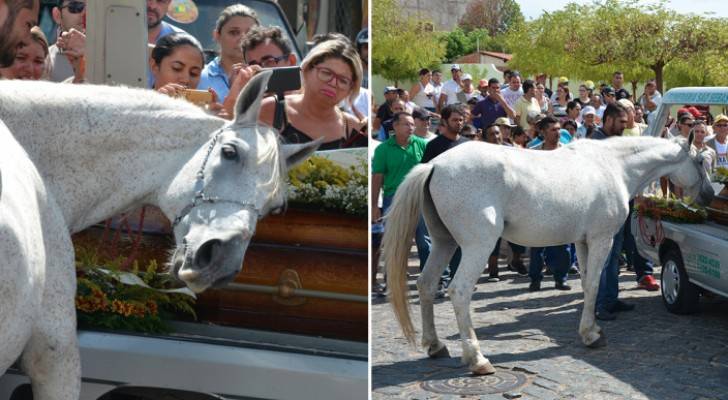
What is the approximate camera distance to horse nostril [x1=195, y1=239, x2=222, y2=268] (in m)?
2.50

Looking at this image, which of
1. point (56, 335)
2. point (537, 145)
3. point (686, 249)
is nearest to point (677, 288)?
point (686, 249)

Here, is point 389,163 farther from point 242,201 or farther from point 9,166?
point 9,166

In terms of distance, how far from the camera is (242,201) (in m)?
2.56

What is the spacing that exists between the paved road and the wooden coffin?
1833 millimetres

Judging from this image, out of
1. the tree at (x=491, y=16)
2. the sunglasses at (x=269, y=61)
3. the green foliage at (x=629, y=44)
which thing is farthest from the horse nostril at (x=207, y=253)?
the tree at (x=491, y=16)

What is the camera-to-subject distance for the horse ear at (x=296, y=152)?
2.73 meters

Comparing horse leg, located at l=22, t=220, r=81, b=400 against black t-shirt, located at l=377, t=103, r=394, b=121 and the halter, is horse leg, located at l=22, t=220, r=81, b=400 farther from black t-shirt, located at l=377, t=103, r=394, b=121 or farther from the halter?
black t-shirt, located at l=377, t=103, r=394, b=121

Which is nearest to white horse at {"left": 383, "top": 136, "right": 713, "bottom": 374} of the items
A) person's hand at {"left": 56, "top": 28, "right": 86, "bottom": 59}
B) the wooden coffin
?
the wooden coffin

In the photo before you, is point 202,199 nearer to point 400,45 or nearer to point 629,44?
point 400,45

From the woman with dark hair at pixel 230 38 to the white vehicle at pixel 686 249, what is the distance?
14.5 ft

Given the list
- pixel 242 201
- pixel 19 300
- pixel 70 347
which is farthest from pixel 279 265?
pixel 19 300

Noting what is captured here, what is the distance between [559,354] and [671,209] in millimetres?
2004

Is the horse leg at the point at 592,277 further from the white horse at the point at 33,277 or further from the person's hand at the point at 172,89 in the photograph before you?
the white horse at the point at 33,277

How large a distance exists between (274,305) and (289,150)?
77 centimetres
